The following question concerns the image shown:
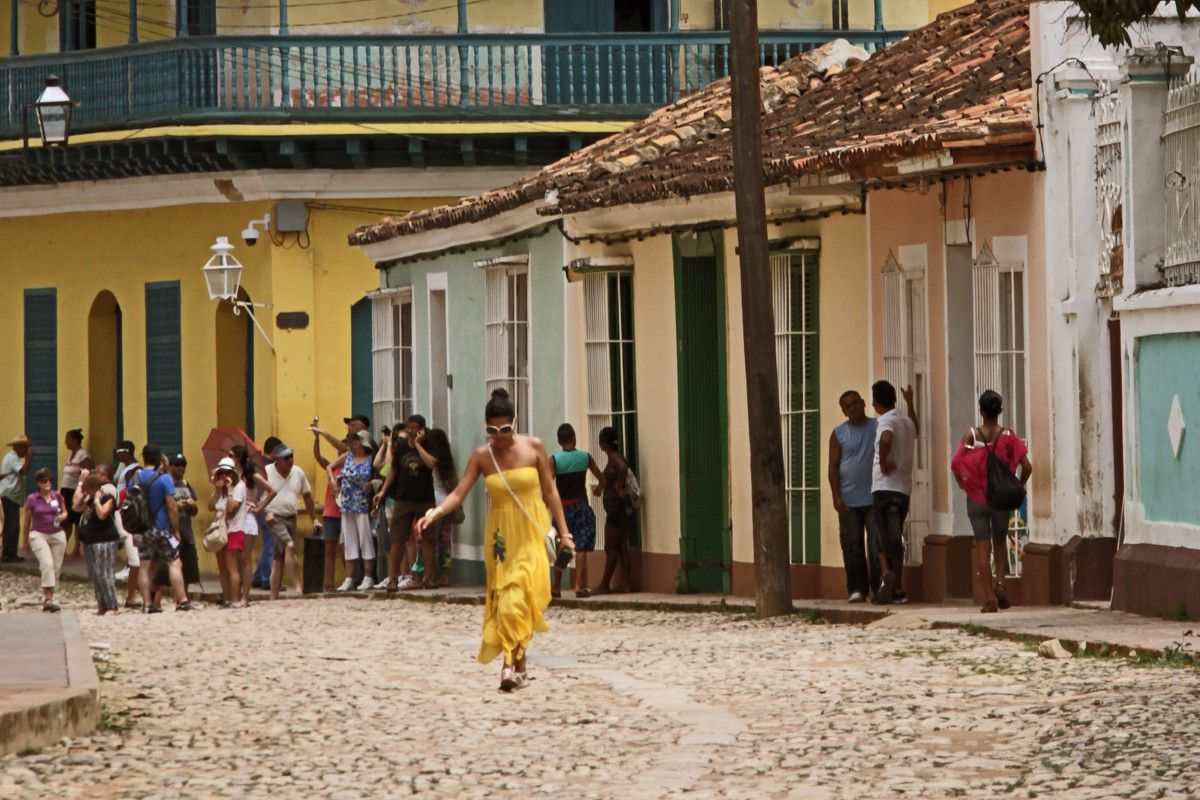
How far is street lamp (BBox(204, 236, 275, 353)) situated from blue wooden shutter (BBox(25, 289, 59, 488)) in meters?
3.67

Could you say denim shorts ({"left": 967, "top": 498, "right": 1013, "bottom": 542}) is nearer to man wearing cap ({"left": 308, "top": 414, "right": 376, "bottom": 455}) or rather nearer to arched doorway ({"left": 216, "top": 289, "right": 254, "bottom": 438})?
man wearing cap ({"left": 308, "top": 414, "right": 376, "bottom": 455})

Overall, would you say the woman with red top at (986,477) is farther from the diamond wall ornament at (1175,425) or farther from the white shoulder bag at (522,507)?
the white shoulder bag at (522,507)

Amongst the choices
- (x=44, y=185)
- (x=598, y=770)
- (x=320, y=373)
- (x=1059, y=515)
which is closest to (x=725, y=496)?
(x=1059, y=515)

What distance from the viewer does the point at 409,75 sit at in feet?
84.3

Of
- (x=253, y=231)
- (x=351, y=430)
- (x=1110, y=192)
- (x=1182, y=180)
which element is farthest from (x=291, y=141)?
(x=1182, y=180)

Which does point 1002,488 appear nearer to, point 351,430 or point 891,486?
point 891,486

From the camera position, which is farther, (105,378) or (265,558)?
(105,378)

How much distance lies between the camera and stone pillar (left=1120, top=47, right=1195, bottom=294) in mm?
13750

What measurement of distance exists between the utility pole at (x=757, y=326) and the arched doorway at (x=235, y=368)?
1217 centimetres

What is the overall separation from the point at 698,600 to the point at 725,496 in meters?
1.39

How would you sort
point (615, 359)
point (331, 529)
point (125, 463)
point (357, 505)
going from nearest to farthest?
point (615, 359) → point (357, 505) → point (331, 529) → point (125, 463)

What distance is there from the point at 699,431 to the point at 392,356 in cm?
685

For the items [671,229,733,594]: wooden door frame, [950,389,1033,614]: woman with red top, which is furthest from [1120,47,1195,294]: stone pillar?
[671,229,733,594]: wooden door frame

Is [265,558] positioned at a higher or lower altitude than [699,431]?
lower
